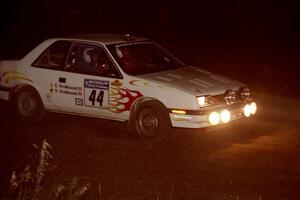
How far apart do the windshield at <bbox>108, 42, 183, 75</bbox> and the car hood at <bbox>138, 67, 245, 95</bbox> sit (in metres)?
0.24

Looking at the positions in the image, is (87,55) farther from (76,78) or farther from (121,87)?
(121,87)

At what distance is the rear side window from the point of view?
11.0 m

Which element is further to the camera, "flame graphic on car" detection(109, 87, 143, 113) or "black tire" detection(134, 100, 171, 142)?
"flame graphic on car" detection(109, 87, 143, 113)

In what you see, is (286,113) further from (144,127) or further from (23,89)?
(23,89)

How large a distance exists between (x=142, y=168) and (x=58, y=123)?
3280 millimetres

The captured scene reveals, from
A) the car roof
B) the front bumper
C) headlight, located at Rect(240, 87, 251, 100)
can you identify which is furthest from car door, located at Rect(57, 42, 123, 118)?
headlight, located at Rect(240, 87, 251, 100)

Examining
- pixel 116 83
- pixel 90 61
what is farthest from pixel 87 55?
pixel 116 83

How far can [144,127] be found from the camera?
9.99 metres

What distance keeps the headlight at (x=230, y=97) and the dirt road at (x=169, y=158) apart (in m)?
0.33

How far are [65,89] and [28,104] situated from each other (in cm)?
95

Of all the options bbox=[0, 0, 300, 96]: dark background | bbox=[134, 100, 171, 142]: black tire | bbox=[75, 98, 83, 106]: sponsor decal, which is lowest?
bbox=[134, 100, 171, 142]: black tire

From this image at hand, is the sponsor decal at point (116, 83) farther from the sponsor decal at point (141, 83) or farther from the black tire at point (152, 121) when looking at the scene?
the black tire at point (152, 121)

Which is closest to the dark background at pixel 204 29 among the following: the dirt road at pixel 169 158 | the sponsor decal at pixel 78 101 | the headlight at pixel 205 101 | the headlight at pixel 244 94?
the headlight at pixel 244 94

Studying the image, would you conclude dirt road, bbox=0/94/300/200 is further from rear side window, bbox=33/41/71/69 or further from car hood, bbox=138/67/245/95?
rear side window, bbox=33/41/71/69
